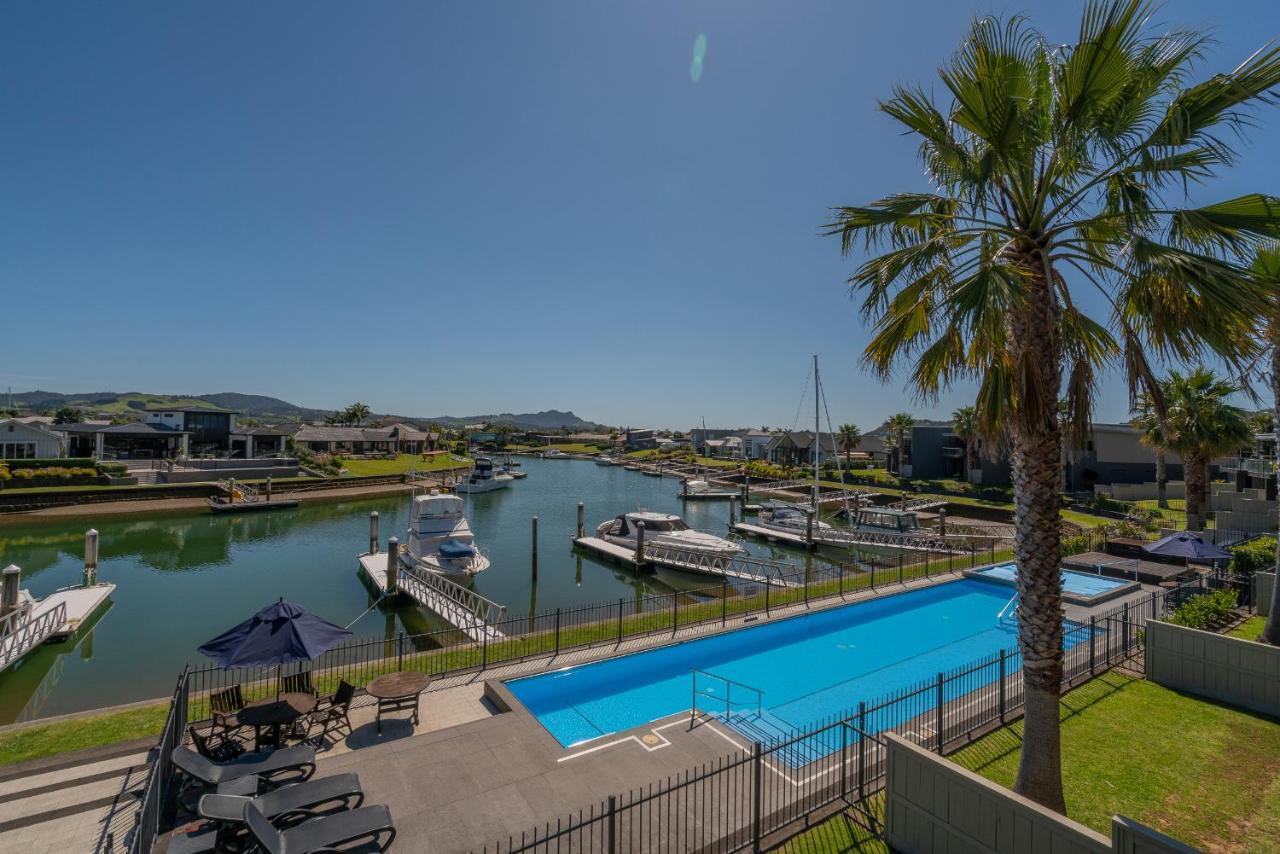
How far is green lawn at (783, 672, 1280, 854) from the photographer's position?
23.9 feet

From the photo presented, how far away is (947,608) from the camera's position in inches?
790

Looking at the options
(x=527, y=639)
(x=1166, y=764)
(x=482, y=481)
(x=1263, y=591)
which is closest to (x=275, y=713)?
(x=527, y=639)

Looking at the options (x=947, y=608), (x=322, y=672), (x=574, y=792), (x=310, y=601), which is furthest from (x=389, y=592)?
(x=947, y=608)

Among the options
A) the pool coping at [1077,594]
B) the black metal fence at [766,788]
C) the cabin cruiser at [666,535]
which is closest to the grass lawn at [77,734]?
the black metal fence at [766,788]

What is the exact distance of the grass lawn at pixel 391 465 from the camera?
2598 inches

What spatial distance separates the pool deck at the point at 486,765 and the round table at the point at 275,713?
78cm

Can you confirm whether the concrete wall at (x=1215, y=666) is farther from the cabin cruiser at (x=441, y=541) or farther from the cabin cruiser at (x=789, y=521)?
the cabin cruiser at (x=789, y=521)

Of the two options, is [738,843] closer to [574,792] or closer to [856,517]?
[574,792]

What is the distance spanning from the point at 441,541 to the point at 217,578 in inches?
427

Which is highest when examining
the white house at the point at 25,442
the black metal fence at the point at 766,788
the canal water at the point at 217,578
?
the white house at the point at 25,442

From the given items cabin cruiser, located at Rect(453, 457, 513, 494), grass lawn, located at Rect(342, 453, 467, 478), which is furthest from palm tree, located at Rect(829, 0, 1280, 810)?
grass lawn, located at Rect(342, 453, 467, 478)

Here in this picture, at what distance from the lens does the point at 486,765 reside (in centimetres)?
874

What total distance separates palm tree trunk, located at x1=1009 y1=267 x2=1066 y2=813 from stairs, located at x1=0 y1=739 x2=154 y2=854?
10896mm

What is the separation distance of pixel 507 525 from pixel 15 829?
35942mm
